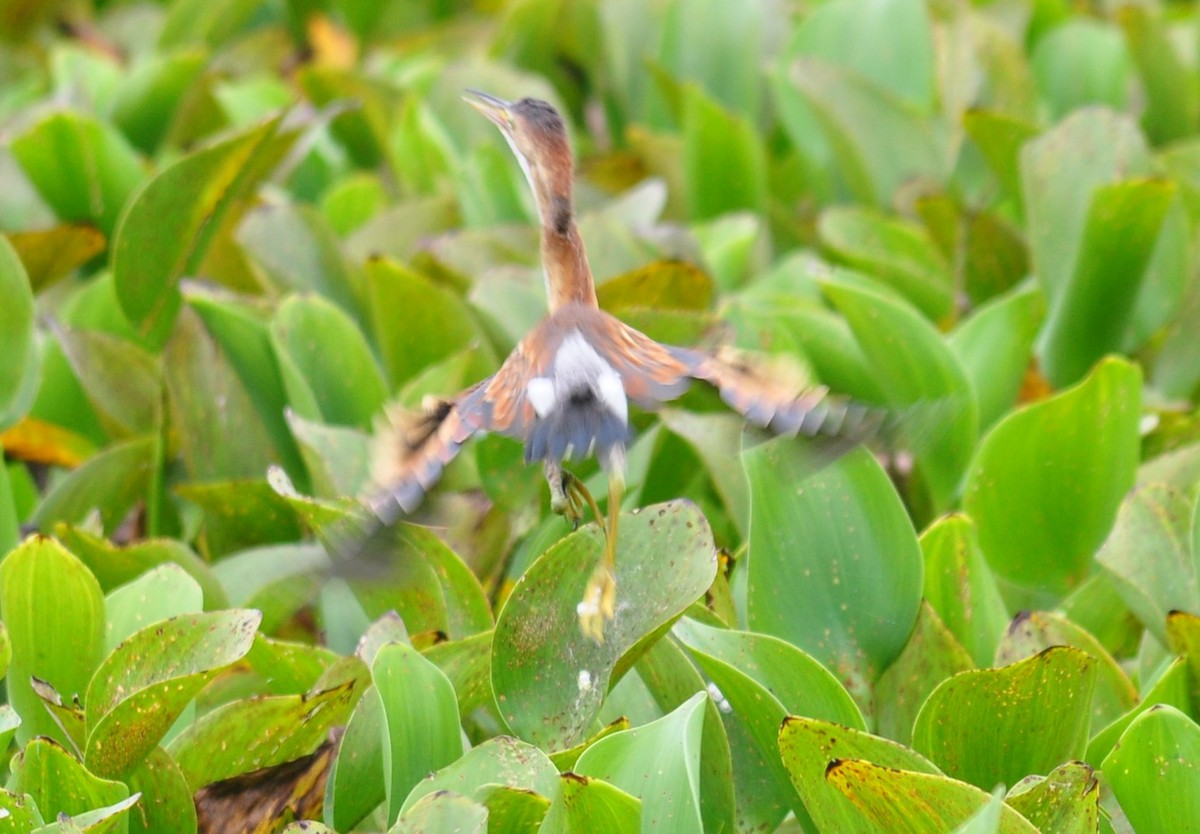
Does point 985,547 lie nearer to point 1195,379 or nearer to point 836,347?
point 836,347

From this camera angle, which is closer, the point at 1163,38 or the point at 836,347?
the point at 836,347

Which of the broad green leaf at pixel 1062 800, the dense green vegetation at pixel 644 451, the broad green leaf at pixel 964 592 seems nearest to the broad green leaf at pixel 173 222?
the dense green vegetation at pixel 644 451

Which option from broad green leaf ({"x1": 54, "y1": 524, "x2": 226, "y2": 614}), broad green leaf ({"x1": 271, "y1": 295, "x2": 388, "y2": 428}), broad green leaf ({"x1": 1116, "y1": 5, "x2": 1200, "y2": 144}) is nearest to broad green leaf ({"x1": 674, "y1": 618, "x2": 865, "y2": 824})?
broad green leaf ({"x1": 54, "y1": 524, "x2": 226, "y2": 614})

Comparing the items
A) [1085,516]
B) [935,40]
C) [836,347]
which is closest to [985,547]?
[1085,516]

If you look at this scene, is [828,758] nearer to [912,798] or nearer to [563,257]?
[912,798]

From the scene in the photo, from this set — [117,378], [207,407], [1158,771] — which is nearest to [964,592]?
[1158,771]
